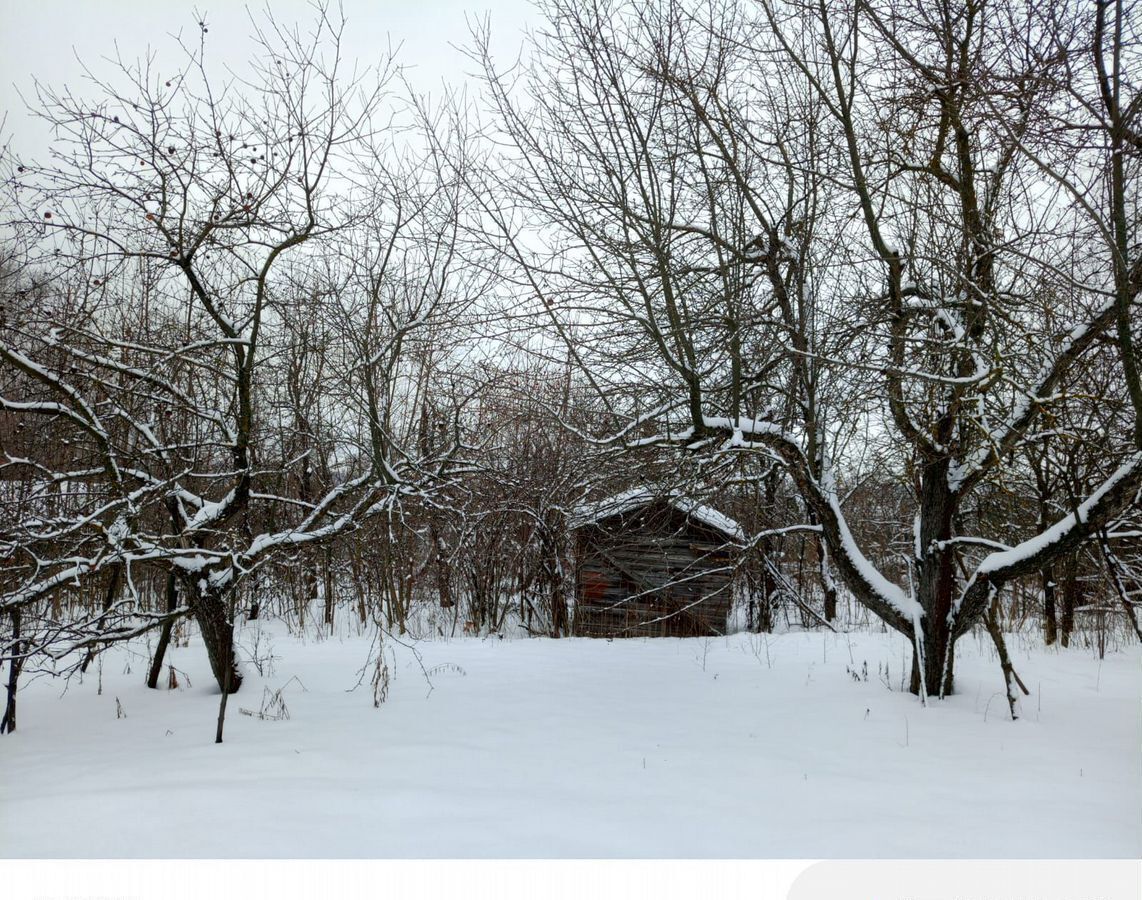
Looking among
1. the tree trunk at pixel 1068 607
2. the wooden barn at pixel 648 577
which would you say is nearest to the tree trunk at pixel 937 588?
the tree trunk at pixel 1068 607

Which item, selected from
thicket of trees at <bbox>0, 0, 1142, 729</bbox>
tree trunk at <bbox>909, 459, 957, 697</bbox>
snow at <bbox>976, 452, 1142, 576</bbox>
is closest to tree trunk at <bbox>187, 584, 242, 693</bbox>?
thicket of trees at <bbox>0, 0, 1142, 729</bbox>

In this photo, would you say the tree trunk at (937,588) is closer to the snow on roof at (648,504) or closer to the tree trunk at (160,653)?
the snow on roof at (648,504)

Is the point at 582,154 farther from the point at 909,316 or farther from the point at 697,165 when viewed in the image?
the point at 909,316

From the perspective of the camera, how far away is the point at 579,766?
3.93 m

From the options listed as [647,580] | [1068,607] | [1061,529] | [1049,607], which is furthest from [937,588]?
[647,580]

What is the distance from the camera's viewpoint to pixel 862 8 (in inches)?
166

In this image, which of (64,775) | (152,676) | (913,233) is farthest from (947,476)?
(152,676)

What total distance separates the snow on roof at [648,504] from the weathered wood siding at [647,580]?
33 centimetres

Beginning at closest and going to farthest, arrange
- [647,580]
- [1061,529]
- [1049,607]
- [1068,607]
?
[1061,529]
[1068,607]
[1049,607]
[647,580]

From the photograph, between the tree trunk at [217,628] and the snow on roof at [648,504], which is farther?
the snow on roof at [648,504]

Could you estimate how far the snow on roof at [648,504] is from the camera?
5841mm

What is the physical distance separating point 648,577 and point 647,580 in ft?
0.14

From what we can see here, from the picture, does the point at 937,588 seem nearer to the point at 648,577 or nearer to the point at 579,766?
the point at 579,766

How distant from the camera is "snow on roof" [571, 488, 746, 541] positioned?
584 centimetres
